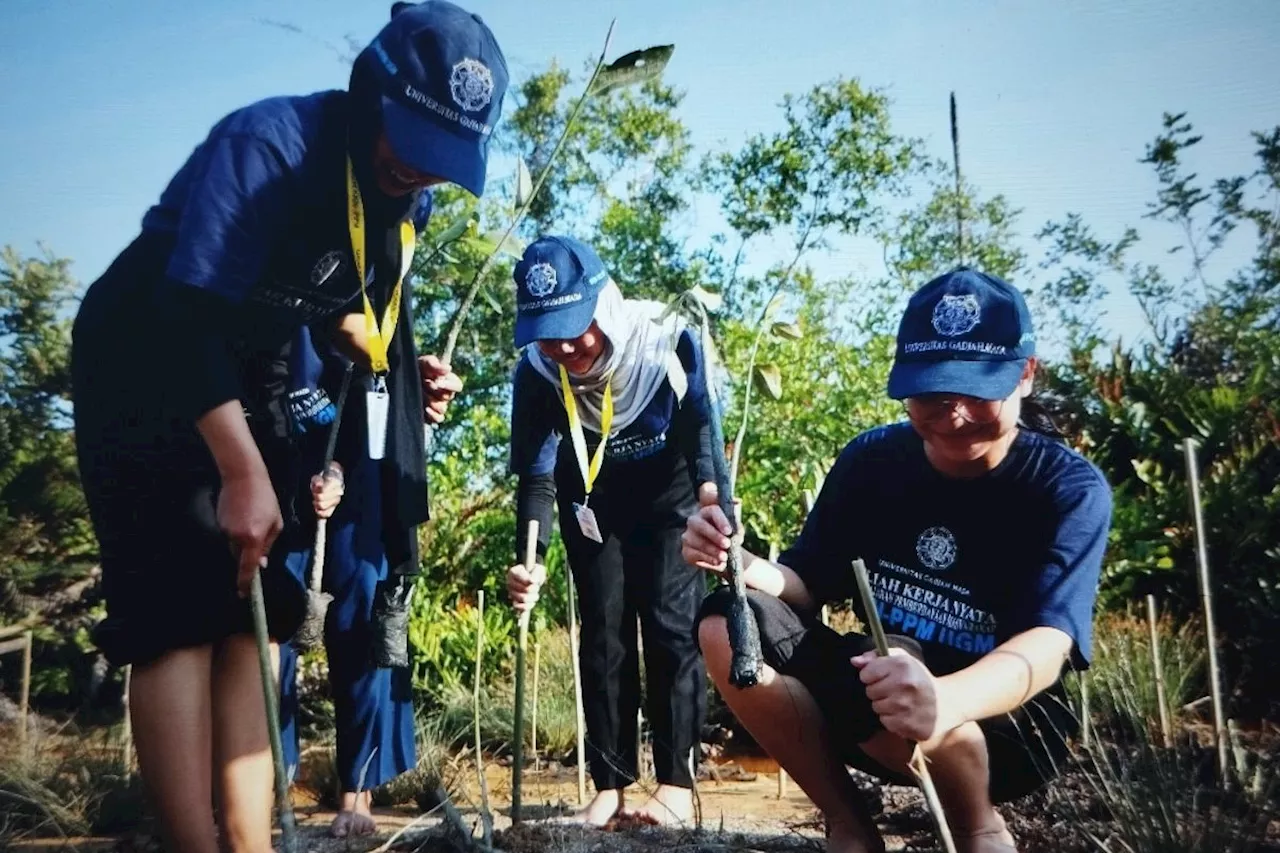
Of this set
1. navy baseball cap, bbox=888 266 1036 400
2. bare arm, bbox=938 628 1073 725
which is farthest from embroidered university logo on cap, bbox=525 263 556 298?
bare arm, bbox=938 628 1073 725

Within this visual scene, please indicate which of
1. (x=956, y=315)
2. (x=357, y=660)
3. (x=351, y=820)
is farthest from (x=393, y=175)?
(x=351, y=820)

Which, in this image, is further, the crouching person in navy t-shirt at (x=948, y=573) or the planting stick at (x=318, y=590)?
the planting stick at (x=318, y=590)

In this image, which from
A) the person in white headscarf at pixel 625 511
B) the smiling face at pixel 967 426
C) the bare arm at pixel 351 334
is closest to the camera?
the smiling face at pixel 967 426

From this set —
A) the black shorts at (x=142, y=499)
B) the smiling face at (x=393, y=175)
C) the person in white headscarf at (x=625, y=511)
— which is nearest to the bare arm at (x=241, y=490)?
the black shorts at (x=142, y=499)

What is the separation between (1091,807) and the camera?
7.23 feet

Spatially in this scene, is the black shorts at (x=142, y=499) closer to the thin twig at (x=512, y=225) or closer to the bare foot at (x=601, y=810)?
the thin twig at (x=512, y=225)

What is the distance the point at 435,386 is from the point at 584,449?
37 cm

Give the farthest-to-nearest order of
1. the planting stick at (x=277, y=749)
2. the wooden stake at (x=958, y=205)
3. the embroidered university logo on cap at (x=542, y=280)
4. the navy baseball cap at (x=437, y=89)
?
the wooden stake at (x=958, y=205) < the embroidered university logo on cap at (x=542, y=280) < the navy baseball cap at (x=437, y=89) < the planting stick at (x=277, y=749)

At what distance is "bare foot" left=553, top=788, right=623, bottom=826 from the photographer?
8.77 feet

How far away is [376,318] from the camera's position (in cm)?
203

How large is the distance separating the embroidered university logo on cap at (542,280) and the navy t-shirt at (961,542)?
2.75 ft

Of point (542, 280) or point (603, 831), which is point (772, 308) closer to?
point (542, 280)

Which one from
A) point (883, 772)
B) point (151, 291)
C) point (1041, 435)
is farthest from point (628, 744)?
point (151, 291)

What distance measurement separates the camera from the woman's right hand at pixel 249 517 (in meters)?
1.50
